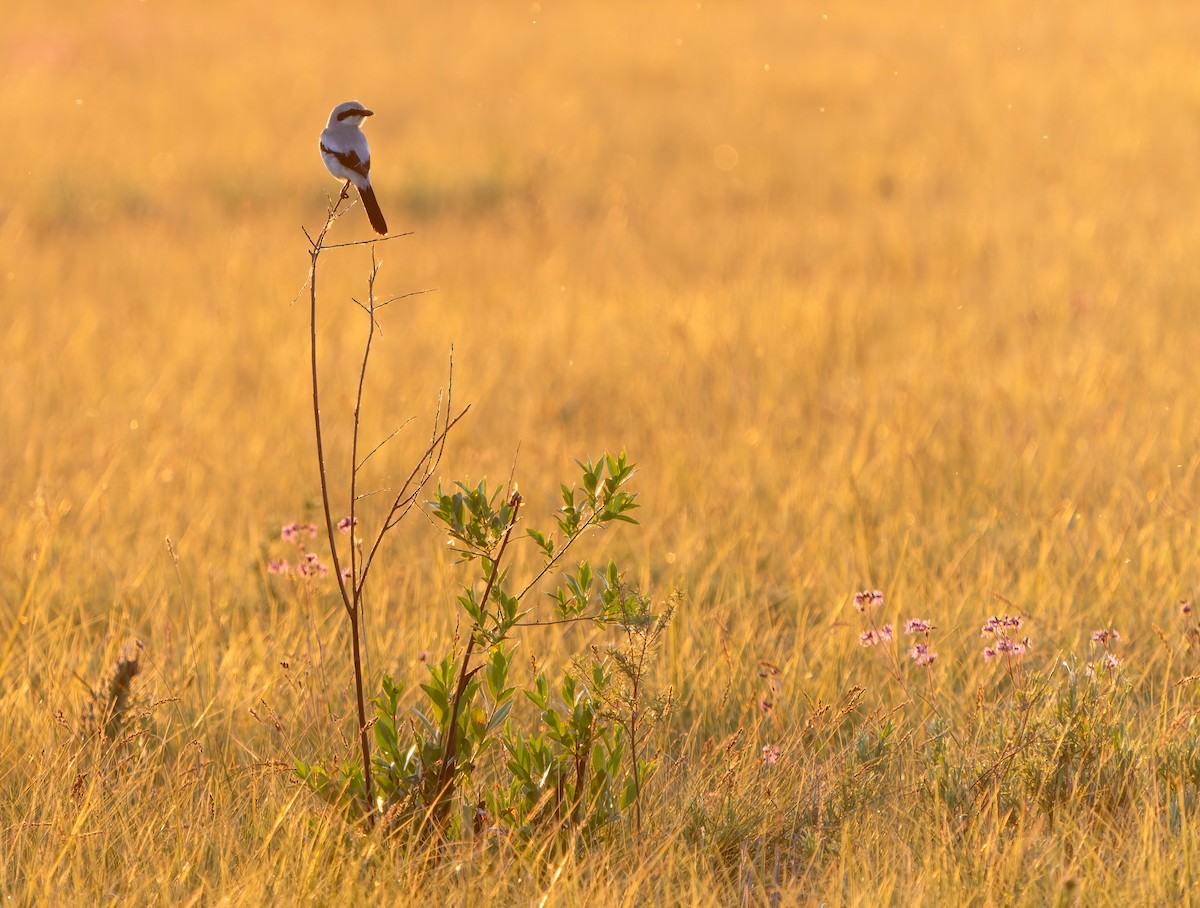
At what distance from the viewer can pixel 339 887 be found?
2197 mm

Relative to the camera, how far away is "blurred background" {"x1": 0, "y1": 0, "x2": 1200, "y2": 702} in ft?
12.4

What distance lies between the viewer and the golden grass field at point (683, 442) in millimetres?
2359

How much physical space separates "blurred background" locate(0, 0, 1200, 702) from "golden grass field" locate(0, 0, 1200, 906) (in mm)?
30

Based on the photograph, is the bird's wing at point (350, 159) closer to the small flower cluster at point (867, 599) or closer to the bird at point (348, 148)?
the bird at point (348, 148)

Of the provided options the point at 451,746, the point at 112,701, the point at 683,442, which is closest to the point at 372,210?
the point at 451,746

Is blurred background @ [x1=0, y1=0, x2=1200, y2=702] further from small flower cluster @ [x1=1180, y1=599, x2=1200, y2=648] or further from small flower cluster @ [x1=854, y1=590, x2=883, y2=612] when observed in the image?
small flower cluster @ [x1=854, y1=590, x2=883, y2=612]

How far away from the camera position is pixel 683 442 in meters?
4.82

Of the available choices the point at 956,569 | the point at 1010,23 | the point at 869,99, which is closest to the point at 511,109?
the point at 869,99

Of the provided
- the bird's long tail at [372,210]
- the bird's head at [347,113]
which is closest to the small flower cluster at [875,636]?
the bird's long tail at [372,210]

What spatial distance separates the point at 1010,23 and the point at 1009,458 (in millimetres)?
10525

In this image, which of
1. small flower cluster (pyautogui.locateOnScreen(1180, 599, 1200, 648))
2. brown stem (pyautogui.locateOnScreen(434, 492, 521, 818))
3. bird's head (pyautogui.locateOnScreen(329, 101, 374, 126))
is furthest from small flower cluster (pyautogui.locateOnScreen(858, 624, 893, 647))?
bird's head (pyautogui.locateOnScreen(329, 101, 374, 126))

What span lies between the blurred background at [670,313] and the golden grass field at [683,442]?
30mm

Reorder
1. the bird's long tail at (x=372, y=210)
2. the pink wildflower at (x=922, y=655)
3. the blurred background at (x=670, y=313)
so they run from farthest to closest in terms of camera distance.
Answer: the blurred background at (x=670, y=313) → the pink wildflower at (x=922, y=655) → the bird's long tail at (x=372, y=210)

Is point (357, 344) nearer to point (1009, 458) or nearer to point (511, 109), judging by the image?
point (1009, 458)
